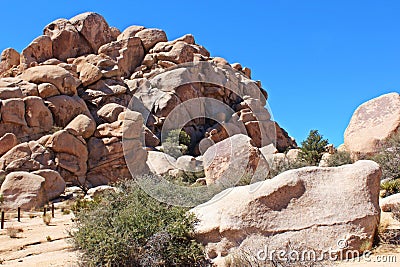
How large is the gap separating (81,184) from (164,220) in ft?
77.6

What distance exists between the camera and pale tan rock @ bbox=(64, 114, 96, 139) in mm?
30886

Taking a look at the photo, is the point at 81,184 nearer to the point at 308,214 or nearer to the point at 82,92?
the point at 82,92

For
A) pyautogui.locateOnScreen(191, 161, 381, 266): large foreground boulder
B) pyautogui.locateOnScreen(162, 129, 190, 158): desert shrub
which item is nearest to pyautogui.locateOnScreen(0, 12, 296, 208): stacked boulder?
pyautogui.locateOnScreen(162, 129, 190, 158): desert shrub

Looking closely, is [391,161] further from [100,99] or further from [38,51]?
[38,51]

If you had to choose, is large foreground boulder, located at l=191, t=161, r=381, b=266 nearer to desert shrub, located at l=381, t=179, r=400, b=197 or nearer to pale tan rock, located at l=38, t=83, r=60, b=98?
desert shrub, located at l=381, t=179, r=400, b=197

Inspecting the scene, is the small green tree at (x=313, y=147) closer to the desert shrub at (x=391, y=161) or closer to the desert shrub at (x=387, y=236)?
the desert shrub at (x=391, y=161)

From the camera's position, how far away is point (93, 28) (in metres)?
46.2

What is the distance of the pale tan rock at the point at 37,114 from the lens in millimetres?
31391

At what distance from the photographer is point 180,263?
6859 millimetres

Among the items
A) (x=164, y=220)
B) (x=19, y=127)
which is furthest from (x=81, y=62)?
(x=164, y=220)

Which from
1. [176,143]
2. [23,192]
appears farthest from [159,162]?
[23,192]

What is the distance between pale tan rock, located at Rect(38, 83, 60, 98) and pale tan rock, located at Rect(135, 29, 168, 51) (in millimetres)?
15223

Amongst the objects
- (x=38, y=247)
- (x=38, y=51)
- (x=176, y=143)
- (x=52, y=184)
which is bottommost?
(x=38, y=247)

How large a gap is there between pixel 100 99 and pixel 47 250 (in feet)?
93.0
